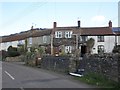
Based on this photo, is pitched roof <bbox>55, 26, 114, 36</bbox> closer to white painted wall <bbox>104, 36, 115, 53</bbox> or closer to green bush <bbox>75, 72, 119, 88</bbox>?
white painted wall <bbox>104, 36, 115, 53</bbox>

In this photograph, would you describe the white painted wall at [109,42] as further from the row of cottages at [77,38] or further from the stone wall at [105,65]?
the stone wall at [105,65]

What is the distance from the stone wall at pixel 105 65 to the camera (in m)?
18.9

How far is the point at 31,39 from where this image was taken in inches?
3893

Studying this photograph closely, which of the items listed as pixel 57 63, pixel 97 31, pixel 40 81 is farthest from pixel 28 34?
pixel 40 81

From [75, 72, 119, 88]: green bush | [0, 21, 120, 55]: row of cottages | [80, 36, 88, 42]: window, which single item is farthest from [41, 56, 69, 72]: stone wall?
[80, 36, 88, 42]: window

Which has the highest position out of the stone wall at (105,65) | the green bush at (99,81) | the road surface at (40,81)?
the stone wall at (105,65)

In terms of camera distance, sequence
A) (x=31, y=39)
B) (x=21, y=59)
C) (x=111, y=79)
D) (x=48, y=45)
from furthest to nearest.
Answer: (x=31, y=39), (x=48, y=45), (x=21, y=59), (x=111, y=79)

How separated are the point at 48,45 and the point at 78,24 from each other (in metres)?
10.1

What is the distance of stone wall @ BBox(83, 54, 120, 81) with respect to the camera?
18859mm

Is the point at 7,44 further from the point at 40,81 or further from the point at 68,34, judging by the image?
the point at 40,81

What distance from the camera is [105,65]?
69.3 feet

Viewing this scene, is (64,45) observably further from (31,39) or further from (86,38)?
(31,39)

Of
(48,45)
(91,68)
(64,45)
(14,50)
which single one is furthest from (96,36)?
(91,68)

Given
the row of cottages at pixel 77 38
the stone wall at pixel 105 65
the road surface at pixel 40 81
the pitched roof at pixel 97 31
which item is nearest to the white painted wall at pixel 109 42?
the row of cottages at pixel 77 38
